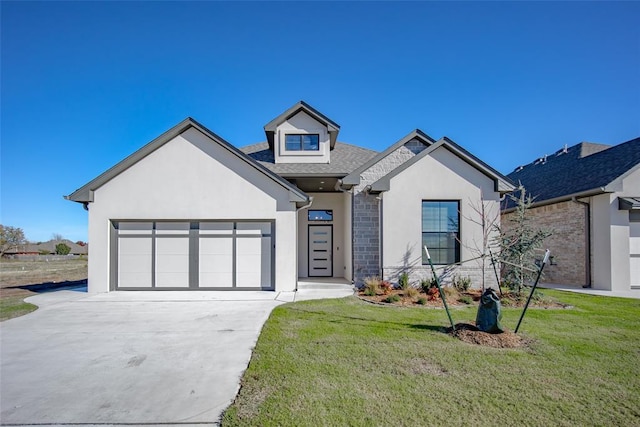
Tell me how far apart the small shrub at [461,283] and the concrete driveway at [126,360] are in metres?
6.46

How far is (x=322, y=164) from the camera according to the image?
14.0 metres

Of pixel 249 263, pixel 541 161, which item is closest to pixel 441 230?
pixel 249 263

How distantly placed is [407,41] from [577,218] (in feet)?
33.0

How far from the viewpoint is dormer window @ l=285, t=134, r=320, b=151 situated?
1441 centimetres

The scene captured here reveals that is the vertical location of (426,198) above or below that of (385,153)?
below

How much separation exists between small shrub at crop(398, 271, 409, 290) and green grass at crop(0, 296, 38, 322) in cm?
1079

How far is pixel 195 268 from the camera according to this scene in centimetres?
1116

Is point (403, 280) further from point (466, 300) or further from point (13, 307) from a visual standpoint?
point (13, 307)

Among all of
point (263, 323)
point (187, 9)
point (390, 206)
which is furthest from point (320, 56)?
point (263, 323)

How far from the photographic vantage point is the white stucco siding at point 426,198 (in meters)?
11.3

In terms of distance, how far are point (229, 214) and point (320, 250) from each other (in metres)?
4.76

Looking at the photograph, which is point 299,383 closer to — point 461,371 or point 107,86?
point 461,371

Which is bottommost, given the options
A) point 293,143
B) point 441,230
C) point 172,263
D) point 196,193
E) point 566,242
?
point 172,263

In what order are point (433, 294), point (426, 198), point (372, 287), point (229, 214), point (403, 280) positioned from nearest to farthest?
point (433, 294), point (372, 287), point (403, 280), point (229, 214), point (426, 198)
